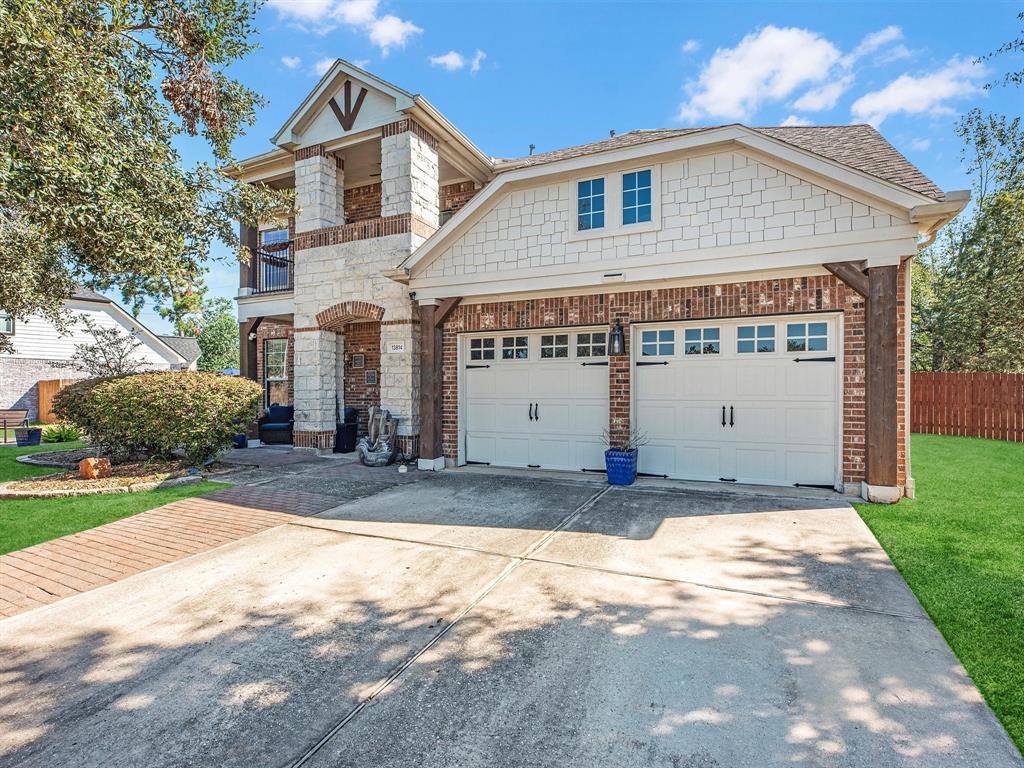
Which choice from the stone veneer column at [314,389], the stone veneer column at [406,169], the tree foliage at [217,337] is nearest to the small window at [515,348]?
the stone veneer column at [406,169]

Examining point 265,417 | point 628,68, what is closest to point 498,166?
point 628,68

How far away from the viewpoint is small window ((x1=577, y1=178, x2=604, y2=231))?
26.5 ft

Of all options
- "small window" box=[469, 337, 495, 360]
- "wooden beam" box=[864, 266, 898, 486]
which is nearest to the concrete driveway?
"wooden beam" box=[864, 266, 898, 486]

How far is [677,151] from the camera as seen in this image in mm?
7430

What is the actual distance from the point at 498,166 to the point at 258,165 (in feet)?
19.5

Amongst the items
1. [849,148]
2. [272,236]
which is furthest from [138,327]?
[849,148]

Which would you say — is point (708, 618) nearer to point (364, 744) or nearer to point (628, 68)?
point (364, 744)

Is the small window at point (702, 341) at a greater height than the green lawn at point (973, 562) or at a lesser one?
greater

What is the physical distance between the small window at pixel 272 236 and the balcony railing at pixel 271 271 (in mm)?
437

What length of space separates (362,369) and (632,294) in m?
7.46

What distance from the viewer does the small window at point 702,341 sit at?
761 cm

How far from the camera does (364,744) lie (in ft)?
7.52

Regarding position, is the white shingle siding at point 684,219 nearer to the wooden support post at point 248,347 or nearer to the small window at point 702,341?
Answer: the small window at point 702,341

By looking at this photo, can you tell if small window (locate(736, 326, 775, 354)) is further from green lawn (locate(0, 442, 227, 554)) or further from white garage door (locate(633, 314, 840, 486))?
green lawn (locate(0, 442, 227, 554))
